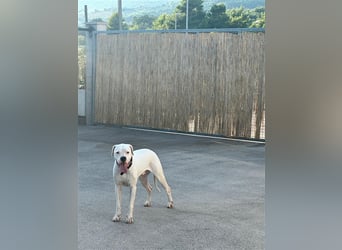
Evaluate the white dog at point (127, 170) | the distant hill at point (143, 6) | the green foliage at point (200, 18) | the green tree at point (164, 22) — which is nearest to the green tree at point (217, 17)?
the green foliage at point (200, 18)

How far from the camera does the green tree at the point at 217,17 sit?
10562 mm

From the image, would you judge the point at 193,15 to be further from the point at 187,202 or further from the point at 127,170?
the point at 127,170

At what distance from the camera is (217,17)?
10.7 meters

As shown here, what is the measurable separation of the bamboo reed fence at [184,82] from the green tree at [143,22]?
369 centimetres

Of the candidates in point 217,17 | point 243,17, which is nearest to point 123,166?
point 243,17

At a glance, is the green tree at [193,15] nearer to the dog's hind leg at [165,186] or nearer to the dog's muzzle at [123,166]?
the dog's hind leg at [165,186]

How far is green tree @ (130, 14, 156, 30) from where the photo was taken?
35.6ft

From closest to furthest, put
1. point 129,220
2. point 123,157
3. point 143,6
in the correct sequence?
point 129,220 < point 123,157 < point 143,6

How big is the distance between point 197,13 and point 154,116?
4.56 metres

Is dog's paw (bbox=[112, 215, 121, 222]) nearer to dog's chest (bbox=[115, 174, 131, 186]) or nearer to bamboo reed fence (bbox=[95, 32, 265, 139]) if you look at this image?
dog's chest (bbox=[115, 174, 131, 186])

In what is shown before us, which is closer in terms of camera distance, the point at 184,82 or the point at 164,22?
the point at 184,82

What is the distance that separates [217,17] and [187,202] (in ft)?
25.3

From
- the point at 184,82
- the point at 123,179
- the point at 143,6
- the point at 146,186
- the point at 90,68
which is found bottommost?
the point at 146,186

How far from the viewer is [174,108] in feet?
21.9
